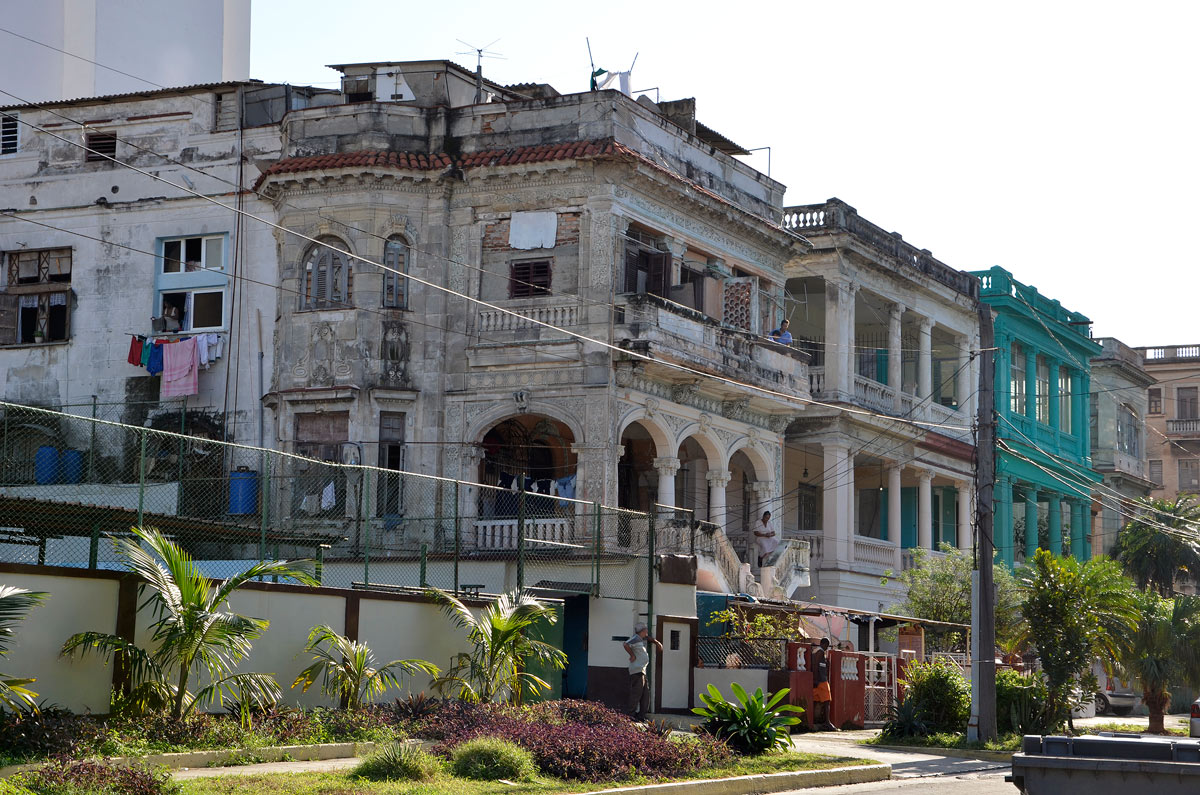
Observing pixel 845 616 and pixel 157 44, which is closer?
pixel 845 616

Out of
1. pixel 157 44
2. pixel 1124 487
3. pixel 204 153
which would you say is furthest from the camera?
pixel 1124 487

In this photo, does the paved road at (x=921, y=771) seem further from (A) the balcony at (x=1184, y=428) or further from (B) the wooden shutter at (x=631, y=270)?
(A) the balcony at (x=1184, y=428)

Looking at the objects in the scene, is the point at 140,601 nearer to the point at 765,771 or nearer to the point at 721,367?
the point at 765,771

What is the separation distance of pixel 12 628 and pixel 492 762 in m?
5.02

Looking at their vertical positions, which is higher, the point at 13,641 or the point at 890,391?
the point at 890,391

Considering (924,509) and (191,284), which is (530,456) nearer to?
(191,284)

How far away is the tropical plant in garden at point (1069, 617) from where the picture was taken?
26.1 m

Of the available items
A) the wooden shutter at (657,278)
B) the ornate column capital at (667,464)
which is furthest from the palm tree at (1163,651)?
the wooden shutter at (657,278)

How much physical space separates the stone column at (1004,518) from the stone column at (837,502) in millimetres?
8627

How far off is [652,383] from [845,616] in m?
6.21

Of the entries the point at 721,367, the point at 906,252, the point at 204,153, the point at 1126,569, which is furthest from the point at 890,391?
the point at 204,153

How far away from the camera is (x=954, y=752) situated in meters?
24.0

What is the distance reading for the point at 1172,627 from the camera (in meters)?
34.1

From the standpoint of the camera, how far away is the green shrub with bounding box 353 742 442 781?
15273mm
